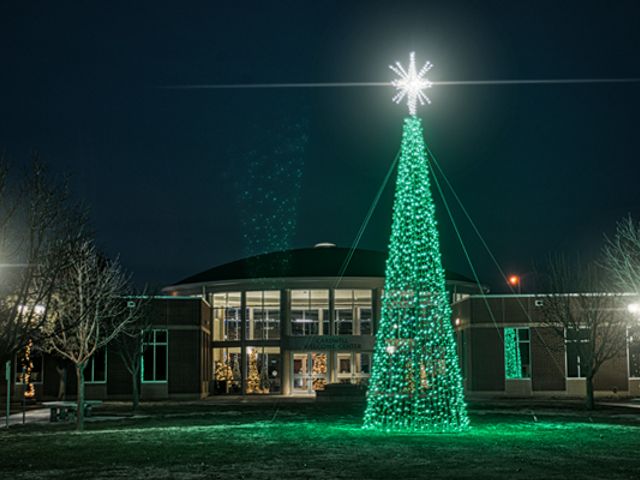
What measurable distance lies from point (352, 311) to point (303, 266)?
4.36m

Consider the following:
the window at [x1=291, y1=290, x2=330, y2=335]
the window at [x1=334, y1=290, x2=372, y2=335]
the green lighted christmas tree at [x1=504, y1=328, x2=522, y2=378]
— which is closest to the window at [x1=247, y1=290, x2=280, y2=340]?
the window at [x1=291, y1=290, x2=330, y2=335]

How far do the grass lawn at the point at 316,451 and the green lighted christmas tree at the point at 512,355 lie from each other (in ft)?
65.0

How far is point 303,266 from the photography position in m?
53.8

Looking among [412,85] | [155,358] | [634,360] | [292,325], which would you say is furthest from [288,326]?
[412,85]

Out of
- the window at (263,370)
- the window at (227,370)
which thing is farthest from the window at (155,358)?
the window at (263,370)

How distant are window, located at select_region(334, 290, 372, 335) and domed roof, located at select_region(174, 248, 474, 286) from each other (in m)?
1.31

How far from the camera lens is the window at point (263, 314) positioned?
5216 centimetres

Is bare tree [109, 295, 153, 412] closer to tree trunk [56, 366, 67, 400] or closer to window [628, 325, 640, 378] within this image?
tree trunk [56, 366, 67, 400]

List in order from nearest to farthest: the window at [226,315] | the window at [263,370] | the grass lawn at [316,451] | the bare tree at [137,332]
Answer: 1. the grass lawn at [316,451]
2. the bare tree at [137,332]
3. the window at [263,370]
4. the window at [226,315]

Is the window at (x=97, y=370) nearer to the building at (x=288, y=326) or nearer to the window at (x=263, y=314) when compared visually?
the building at (x=288, y=326)

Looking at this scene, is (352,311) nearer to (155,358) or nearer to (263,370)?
(263,370)

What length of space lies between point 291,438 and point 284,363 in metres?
30.7

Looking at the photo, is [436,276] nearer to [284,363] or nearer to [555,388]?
[555,388]

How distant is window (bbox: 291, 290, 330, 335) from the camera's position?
170 ft
